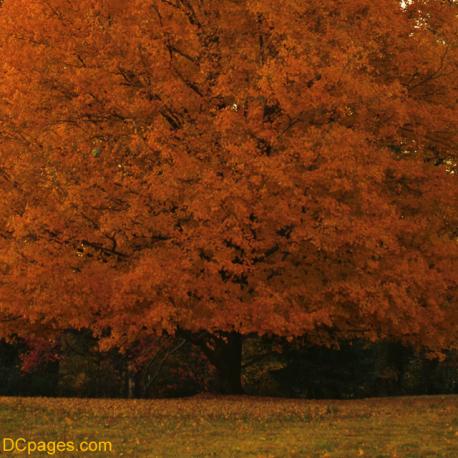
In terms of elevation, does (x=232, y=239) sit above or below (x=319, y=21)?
below

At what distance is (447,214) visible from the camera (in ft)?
70.4

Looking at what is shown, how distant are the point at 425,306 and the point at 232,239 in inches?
225

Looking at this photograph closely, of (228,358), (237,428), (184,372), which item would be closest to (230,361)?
(228,358)

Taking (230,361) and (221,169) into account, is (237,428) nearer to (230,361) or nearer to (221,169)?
(221,169)

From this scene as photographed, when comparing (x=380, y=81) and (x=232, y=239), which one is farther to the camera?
(x=380, y=81)

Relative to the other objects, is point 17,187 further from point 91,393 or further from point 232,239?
point 91,393

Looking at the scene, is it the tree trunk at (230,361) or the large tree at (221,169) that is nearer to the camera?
the large tree at (221,169)

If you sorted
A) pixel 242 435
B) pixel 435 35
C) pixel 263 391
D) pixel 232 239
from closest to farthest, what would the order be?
1. pixel 242 435
2. pixel 232 239
3. pixel 435 35
4. pixel 263 391

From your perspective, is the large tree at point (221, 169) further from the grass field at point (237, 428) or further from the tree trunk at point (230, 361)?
the tree trunk at point (230, 361)

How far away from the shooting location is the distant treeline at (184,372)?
28391 millimetres

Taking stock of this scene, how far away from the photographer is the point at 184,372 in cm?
2955

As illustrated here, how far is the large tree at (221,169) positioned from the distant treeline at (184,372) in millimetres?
7133

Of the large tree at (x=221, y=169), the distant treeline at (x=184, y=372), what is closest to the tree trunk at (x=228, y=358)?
Result: the large tree at (x=221, y=169)

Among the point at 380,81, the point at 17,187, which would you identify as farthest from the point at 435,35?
the point at 17,187
